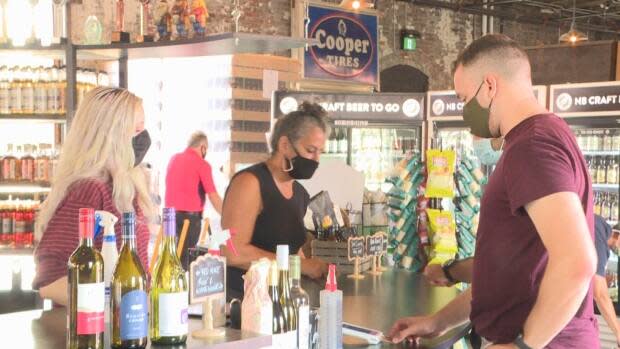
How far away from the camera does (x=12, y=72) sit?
20.7 feet

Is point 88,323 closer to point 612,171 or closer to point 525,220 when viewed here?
point 525,220

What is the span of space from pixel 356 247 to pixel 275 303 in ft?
5.85

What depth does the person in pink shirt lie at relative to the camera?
8023 millimetres

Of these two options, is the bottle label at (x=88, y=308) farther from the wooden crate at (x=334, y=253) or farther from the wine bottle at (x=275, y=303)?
the wooden crate at (x=334, y=253)

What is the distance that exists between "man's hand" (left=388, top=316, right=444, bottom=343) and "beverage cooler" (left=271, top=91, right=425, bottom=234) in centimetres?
265

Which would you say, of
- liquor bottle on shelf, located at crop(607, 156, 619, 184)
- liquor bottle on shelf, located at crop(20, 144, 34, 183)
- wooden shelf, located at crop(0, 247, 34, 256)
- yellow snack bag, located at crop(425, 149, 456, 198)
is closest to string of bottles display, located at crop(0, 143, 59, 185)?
liquor bottle on shelf, located at crop(20, 144, 34, 183)

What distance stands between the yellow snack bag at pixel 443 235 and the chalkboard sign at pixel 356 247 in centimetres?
172

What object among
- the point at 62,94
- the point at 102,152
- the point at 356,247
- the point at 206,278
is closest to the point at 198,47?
the point at 62,94

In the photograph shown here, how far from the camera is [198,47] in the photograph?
5762 mm

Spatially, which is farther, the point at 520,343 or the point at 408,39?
the point at 408,39

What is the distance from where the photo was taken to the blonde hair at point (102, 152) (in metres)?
2.84

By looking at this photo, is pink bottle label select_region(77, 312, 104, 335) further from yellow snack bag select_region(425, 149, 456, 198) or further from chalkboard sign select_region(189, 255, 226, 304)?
yellow snack bag select_region(425, 149, 456, 198)

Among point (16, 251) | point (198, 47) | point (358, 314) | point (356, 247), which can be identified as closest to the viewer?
point (358, 314)

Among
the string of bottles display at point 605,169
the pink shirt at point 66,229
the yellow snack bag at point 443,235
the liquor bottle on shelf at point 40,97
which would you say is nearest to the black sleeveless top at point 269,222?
the pink shirt at point 66,229
